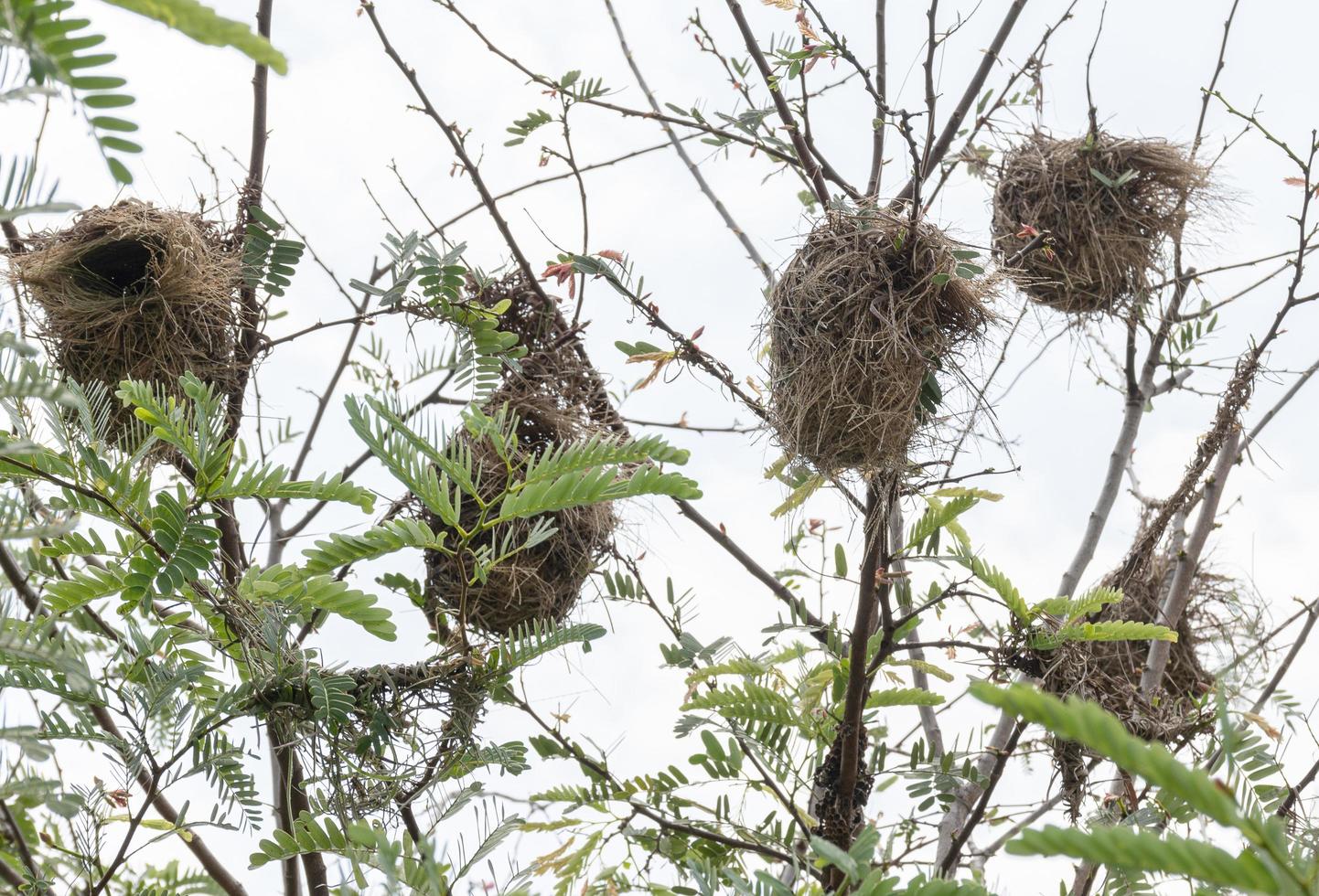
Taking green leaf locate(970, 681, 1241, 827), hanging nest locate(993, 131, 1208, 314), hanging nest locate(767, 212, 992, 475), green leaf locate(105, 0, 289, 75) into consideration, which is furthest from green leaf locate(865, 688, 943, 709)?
green leaf locate(105, 0, 289, 75)

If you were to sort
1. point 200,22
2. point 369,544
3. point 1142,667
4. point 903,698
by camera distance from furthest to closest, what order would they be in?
point 1142,667
point 903,698
point 369,544
point 200,22

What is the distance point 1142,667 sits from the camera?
2.88 m

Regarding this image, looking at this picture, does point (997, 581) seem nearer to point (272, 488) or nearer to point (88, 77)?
point (272, 488)

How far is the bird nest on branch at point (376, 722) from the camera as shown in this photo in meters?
1.56

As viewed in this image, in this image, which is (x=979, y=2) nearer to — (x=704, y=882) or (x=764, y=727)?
(x=764, y=727)

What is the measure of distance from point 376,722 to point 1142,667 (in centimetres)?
199

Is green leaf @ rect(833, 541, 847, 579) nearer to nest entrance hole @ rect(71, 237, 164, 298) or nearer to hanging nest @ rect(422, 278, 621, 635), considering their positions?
hanging nest @ rect(422, 278, 621, 635)

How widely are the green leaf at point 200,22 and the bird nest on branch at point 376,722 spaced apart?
1.08m

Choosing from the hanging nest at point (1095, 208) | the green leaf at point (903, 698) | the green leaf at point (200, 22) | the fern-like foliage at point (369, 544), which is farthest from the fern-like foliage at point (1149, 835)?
the hanging nest at point (1095, 208)

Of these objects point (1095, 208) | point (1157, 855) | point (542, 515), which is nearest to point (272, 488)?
point (542, 515)

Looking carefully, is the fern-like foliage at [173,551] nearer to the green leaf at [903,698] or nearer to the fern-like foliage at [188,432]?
the fern-like foliage at [188,432]

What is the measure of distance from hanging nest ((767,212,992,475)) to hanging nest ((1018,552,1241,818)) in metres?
0.47

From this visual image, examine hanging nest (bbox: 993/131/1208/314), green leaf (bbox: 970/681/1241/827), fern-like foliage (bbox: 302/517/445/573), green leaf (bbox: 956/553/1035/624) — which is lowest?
green leaf (bbox: 970/681/1241/827)

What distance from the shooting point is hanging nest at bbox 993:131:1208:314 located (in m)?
2.87
